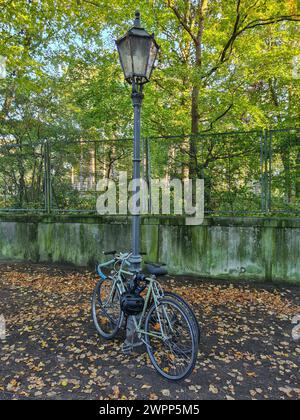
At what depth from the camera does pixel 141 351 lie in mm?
3449

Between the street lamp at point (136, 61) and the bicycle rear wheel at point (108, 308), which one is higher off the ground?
the street lamp at point (136, 61)

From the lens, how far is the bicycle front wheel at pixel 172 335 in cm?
287

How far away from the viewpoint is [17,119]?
9680 millimetres

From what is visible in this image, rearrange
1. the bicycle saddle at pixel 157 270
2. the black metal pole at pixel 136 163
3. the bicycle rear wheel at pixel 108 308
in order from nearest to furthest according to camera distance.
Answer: the bicycle saddle at pixel 157 270 < the black metal pole at pixel 136 163 < the bicycle rear wheel at pixel 108 308

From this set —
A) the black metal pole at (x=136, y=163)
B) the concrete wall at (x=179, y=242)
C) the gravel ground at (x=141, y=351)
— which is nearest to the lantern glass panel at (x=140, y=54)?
the black metal pole at (x=136, y=163)

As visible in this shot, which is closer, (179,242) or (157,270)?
(157,270)

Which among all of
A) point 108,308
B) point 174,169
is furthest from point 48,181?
point 108,308

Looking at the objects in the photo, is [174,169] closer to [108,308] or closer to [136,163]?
[136,163]

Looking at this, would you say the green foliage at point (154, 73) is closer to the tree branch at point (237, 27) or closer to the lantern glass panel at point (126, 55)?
the tree branch at point (237, 27)

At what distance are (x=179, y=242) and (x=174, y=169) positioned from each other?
5.28 ft

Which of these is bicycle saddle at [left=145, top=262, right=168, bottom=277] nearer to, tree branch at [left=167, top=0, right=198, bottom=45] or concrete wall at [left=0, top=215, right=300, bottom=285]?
concrete wall at [left=0, top=215, right=300, bottom=285]

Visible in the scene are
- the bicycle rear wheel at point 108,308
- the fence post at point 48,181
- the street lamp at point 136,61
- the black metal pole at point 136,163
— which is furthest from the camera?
the fence post at point 48,181

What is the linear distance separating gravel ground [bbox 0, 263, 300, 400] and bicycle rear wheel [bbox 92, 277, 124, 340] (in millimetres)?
139

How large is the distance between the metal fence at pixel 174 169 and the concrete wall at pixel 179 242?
1.14 feet
